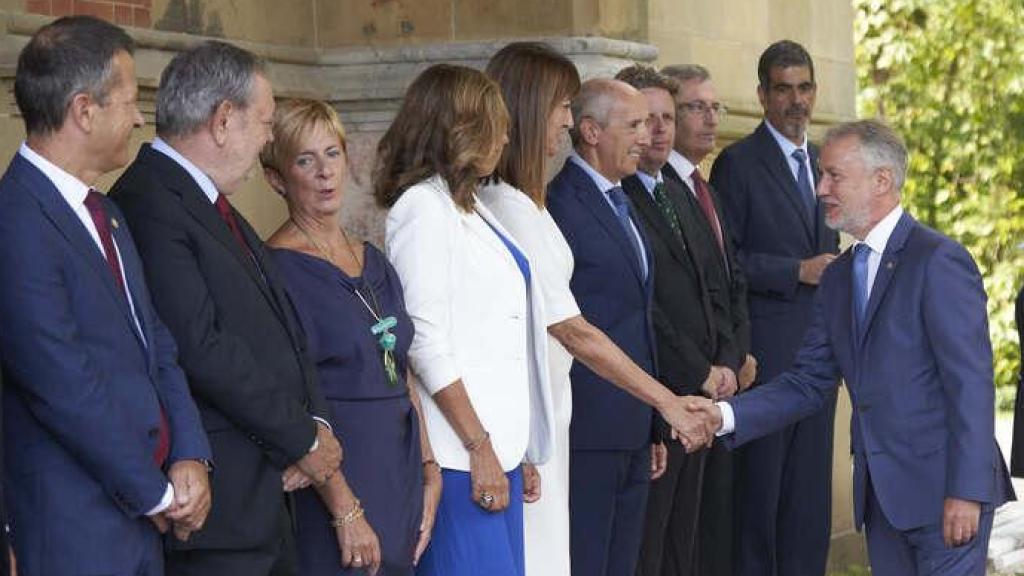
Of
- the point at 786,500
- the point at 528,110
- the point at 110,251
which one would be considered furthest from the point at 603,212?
the point at 110,251

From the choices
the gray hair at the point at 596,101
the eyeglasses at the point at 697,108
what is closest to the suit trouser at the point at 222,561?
the gray hair at the point at 596,101

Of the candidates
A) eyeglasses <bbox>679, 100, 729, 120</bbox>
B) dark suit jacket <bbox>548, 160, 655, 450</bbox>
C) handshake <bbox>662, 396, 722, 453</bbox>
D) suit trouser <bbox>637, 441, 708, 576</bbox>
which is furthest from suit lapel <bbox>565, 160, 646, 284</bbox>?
eyeglasses <bbox>679, 100, 729, 120</bbox>

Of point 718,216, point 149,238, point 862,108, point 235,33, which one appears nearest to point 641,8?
point 718,216

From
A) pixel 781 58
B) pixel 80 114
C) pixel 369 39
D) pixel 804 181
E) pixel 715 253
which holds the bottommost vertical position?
pixel 715 253

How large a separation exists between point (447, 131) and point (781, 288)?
264cm

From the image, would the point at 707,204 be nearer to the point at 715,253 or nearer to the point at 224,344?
the point at 715,253

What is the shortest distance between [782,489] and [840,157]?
261 cm

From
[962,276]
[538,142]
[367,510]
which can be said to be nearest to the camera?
[367,510]

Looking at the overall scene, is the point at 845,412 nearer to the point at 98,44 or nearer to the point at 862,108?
the point at 98,44

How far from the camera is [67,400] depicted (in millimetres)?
4355

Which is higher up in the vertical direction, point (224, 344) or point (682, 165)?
point (682, 165)

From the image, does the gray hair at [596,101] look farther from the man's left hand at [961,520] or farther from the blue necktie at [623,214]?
the man's left hand at [961,520]

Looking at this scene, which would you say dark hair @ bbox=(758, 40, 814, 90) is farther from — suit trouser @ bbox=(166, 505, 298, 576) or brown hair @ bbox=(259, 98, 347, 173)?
suit trouser @ bbox=(166, 505, 298, 576)

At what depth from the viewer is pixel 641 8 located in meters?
7.98
